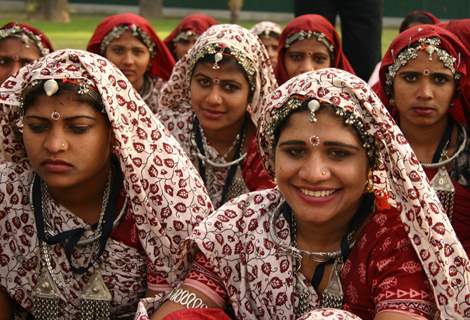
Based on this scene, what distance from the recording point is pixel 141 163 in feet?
10.8

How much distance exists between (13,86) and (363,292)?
1475 mm

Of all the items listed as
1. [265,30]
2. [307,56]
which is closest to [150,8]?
[265,30]

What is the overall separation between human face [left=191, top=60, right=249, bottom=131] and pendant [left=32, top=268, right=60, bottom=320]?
5.77 ft

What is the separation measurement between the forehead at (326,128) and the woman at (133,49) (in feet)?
11.6

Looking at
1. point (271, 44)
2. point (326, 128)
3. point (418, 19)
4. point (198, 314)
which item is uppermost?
point (418, 19)

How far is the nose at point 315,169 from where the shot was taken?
293cm

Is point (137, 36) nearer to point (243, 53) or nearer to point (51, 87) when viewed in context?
point (243, 53)

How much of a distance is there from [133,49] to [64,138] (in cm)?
335

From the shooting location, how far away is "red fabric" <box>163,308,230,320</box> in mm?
2940

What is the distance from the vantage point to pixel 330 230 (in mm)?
3109

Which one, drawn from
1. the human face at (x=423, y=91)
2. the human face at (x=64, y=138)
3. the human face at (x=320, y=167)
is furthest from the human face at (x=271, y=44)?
the human face at (x=320, y=167)

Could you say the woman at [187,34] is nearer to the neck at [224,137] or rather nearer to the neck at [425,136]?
the neck at [224,137]

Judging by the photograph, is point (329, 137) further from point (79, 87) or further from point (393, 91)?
point (393, 91)

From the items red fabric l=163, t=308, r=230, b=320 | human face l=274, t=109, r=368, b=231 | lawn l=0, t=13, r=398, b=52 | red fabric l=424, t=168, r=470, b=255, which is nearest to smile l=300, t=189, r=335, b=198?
human face l=274, t=109, r=368, b=231
